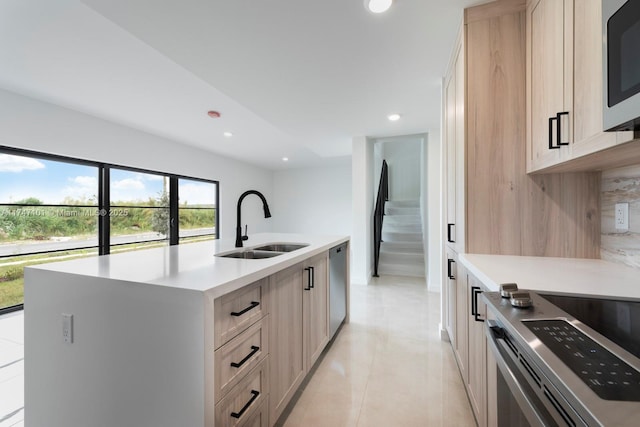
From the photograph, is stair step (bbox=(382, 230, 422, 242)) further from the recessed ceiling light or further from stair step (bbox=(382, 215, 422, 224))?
the recessed ceiling light

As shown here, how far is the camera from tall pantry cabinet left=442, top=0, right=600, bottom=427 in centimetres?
150

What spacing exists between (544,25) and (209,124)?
12.5 ft

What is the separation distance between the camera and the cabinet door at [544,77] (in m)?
1.19

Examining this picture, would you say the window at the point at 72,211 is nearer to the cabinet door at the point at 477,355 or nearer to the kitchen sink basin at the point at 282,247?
the kitchen sink basin at the point at 282,247

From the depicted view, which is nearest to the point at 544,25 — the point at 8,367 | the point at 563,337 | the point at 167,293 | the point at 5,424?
the point at 563,337

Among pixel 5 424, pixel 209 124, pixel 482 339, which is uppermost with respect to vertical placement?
pixel 209 124

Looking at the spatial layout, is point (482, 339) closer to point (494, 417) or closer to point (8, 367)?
point (494, 417)

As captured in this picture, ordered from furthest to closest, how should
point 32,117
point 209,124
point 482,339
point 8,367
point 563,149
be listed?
1. point 209,124
2. point 32,117
3. point 8,367
4. point 482,339
5. point 563,149

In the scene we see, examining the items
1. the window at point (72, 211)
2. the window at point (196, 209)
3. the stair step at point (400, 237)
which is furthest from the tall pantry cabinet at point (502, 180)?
the window at point (196, 209)

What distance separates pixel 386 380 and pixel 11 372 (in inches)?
114

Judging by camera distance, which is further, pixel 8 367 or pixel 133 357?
pixel 8 367

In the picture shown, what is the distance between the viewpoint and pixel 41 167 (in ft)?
10.7

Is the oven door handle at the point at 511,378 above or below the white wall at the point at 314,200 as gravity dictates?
below

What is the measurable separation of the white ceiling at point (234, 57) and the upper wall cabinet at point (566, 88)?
52 centimetres
